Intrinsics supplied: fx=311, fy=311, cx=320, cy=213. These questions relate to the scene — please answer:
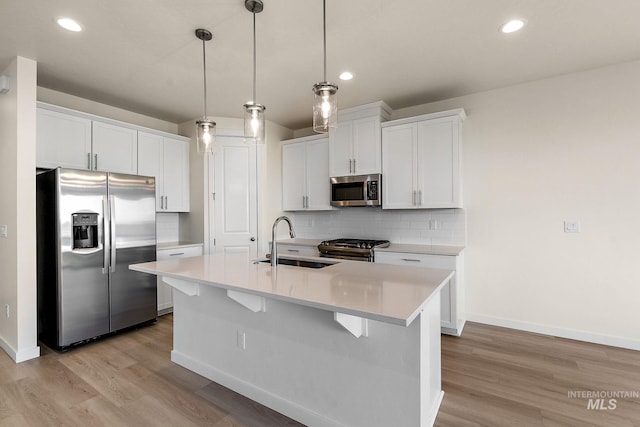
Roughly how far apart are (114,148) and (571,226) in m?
5.03

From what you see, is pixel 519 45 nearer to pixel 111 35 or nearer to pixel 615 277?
pixel 615 277

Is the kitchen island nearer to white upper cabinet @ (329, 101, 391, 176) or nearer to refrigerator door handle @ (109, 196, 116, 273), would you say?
refrigerator door handle @ (109, 196, 116, 273)

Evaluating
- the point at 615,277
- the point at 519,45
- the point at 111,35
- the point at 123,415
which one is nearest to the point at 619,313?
the point at 615,277

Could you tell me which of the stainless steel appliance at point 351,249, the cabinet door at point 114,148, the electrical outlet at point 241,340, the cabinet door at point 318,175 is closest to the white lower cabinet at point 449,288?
the stainless steel appliance at point 351,249

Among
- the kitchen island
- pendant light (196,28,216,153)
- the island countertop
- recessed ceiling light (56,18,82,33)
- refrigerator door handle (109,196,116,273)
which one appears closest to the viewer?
the island countertop

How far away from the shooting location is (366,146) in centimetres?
389

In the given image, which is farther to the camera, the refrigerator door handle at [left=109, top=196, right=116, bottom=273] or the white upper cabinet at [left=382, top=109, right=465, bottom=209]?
Result: the white upper cabinet at [left=382, top=109, right=465, bottom=209]

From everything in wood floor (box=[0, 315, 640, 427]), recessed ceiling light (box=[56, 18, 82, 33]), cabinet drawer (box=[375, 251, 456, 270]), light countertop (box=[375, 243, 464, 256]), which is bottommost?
wood floor (box=[0, 315, 640, 427])

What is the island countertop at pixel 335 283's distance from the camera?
1.30 m

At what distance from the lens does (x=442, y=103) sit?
Answer: 3811 millimetres

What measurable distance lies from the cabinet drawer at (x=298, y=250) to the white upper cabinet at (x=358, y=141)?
3.42 ft

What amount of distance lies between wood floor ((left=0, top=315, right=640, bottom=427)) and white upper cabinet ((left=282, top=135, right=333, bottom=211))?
2.38 meters

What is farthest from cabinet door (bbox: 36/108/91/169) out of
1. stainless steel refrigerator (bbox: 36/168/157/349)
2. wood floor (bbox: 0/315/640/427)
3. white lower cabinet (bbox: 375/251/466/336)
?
white lower cabinet (bbox: 375/251/466/336)

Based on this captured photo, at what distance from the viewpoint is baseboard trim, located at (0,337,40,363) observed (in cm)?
268
